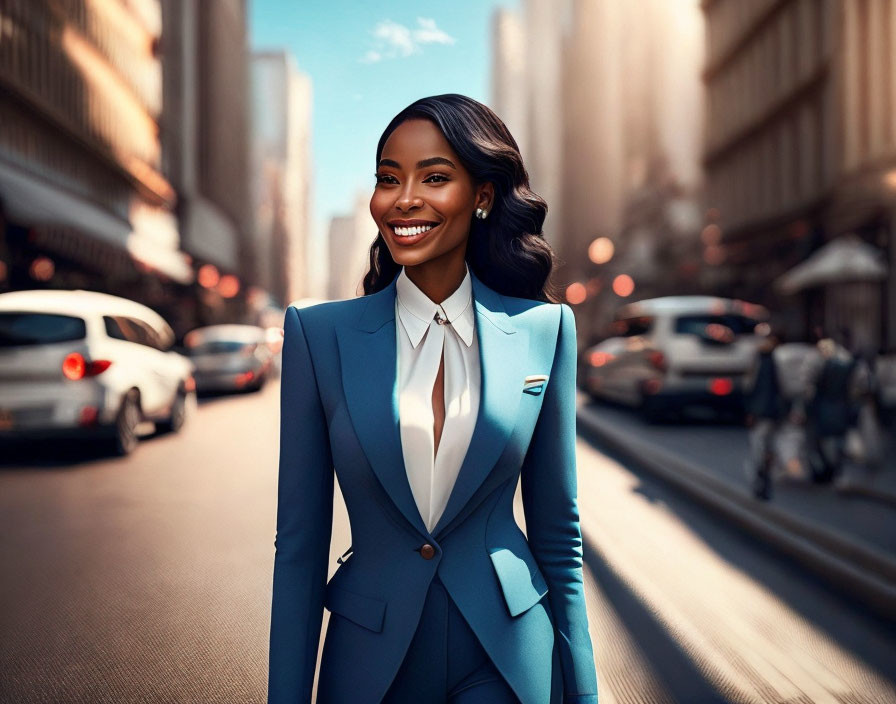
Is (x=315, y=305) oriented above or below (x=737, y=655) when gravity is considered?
above

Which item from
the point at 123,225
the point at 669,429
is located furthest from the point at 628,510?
the point at 123,225

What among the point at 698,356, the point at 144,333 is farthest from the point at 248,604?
the point at 698,356

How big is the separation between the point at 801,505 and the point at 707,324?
607 cm

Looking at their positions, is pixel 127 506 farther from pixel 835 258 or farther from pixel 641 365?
pixel 835 258

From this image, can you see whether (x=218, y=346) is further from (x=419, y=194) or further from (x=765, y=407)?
(x=419, y=194)

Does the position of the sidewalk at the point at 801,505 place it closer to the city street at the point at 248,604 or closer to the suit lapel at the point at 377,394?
the city street at the point at 248,604

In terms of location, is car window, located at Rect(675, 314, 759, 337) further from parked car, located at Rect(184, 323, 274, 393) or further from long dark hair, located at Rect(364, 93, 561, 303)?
long dark hair, located at Rect(364, 93, 561, 303)

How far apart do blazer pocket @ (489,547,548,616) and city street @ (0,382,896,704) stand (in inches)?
82.1

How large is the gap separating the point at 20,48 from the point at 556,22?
111 metres

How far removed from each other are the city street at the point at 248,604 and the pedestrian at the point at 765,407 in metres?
0.76

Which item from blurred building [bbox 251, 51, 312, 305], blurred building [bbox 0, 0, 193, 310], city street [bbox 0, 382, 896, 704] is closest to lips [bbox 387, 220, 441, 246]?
city street [bbox 0, 382, 896, 704]

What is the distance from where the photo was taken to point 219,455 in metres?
10.6

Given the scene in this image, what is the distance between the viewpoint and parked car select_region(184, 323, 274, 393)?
20.0 meters

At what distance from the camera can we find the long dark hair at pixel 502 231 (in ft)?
6.11
